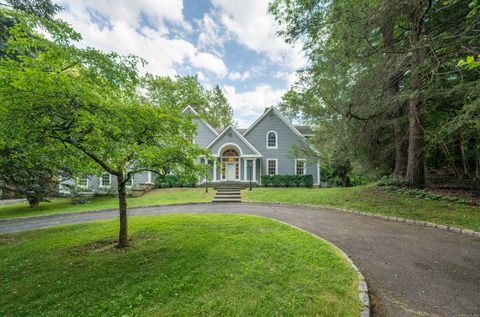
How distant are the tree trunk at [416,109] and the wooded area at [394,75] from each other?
3cm

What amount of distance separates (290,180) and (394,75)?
11312 millimetres

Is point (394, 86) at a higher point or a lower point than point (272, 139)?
higher

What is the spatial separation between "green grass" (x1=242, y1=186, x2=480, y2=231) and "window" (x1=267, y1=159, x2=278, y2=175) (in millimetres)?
7518

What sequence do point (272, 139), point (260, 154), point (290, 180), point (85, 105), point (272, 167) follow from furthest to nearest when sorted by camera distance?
1. point (272, 139)
2. point (272, 167)
3. point (260, 154)
4. point (290, 180)
5. point (85, 105)

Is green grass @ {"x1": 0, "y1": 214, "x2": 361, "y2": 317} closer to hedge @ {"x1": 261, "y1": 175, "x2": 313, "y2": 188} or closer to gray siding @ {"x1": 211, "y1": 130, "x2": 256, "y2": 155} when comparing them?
hedge @ {"x1": 261, "y1": 175, "x2": 313, "y2": 188}

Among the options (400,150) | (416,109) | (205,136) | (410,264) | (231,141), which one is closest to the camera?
(410,264)

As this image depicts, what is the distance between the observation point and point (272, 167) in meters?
19.4

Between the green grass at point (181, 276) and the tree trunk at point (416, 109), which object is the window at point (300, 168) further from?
the green grass at point (181, 276)

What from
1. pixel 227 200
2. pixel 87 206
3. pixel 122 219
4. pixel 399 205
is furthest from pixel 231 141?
pixel 122 219

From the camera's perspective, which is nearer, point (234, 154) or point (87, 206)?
point (87, 206)

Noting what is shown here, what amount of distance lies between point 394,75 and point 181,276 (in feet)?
32.6

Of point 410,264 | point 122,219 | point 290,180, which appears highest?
point 290,180

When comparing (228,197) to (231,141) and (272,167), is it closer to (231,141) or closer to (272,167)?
(231,141)

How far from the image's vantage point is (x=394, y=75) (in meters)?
7.94
